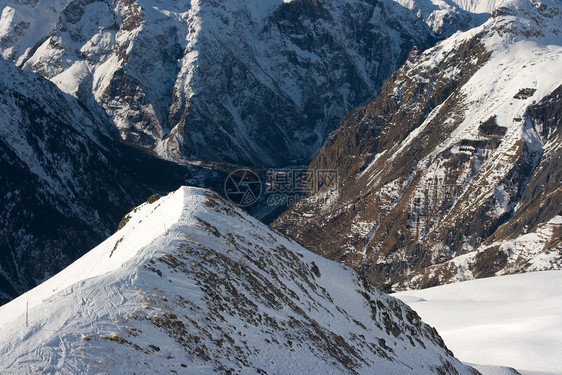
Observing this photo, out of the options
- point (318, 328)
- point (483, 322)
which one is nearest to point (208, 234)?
point (318, 328)

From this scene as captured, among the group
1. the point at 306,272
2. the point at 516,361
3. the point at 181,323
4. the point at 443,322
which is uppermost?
the point at 181,323

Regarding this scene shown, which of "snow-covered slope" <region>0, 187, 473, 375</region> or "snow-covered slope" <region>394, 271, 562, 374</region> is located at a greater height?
"snow-covered slope" <region>0, 187, 473, 375</region>

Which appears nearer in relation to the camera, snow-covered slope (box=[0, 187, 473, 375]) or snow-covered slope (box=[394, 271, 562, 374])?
snow-covered slope (box=[0, 187, 473, 375])

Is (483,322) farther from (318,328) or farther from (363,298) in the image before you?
(318,328)

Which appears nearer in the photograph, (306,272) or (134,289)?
(134,289)
